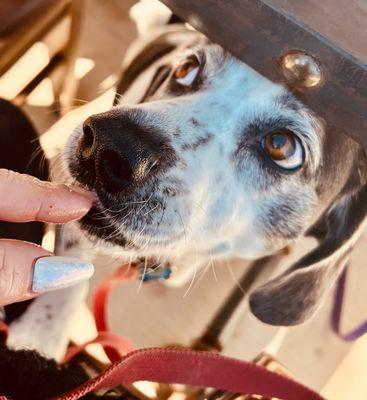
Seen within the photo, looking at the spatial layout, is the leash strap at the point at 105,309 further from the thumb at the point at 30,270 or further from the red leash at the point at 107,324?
the thumb at the point at 30,270

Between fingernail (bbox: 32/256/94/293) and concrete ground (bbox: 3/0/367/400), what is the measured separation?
15 cm

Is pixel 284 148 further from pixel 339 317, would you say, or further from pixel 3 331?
pixel 3 331

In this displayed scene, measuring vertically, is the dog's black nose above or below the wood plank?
below

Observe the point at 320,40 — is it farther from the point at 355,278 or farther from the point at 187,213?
the point at 355,278

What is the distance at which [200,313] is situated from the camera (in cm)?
76

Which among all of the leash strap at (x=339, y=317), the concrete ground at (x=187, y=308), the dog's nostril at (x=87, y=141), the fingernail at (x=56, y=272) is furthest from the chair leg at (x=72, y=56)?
the leash strap at (x=339, y=317)

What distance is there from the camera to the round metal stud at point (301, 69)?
457 mm

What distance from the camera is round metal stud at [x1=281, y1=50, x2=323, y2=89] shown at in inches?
18.0

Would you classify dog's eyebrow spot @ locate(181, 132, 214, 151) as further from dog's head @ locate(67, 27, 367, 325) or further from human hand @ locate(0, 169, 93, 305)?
human hand @ locate(0, 169, 93, 305)

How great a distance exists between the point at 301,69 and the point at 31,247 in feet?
0.87

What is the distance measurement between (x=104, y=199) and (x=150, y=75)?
0.68 ft

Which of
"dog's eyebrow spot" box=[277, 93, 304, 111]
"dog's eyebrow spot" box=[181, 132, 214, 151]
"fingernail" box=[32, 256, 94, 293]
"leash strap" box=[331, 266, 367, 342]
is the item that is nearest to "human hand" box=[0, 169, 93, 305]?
"fingernail" box=[32, 256, 94, 293]

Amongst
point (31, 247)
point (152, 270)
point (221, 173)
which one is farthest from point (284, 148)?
point (31, 247)

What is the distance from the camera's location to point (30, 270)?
0.50 metres
